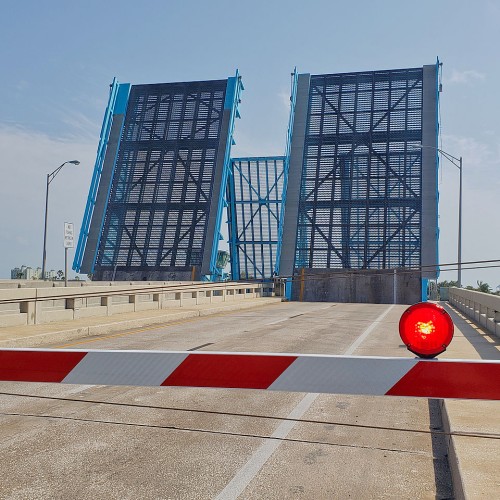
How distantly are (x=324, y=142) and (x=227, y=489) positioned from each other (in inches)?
1444

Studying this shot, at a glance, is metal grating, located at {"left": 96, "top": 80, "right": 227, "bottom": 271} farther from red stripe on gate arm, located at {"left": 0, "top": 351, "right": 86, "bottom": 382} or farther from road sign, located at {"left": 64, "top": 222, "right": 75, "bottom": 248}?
red stripe on gate arm, located at {"left": 0, "top": 351, "right": 86, "bottom": 382}

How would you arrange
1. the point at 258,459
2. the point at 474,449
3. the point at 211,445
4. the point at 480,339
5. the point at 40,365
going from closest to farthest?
the point at 40,365 → the point at 474,449 → the point at 258,459 → the point at 211,445 → the point at 480,339

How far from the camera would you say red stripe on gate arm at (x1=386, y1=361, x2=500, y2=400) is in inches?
143

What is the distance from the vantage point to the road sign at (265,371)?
3.67 m

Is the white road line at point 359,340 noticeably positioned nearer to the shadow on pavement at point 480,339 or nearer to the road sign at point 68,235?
the shadow on pavement at point 480,339

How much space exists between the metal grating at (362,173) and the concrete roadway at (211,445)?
100 ft

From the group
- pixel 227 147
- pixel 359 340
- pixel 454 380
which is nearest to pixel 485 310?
pixel 359 340

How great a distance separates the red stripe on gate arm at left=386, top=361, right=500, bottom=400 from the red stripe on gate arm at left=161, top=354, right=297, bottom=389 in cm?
71

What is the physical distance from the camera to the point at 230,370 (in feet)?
13.3

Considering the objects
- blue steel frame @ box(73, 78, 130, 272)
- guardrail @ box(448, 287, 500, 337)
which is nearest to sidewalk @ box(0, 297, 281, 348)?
guardrail @ box(448, 287, 500, 337)

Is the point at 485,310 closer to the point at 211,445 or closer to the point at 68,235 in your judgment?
the point at 68,235

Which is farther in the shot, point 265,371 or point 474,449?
point 474,449

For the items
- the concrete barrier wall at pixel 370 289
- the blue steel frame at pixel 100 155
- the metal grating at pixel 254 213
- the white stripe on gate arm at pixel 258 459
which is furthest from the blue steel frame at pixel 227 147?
the white stripe on gate arm at pixel 258 459

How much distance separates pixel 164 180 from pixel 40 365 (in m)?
36.6
